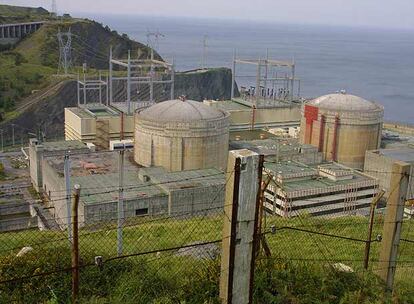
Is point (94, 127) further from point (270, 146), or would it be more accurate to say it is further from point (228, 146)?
point (270, 146)

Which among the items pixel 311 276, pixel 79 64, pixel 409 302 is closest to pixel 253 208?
pixel 311 276

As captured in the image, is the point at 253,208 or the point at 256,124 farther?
the point at 256,124

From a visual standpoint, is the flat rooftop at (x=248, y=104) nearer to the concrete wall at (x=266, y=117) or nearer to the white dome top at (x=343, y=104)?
the concrete wall at (x=266, y=117)

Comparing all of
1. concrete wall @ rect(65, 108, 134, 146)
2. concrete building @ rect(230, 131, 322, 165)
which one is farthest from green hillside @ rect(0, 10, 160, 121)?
concrete building @ rect(230, 131, 322, 165)

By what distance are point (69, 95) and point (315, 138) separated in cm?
1902

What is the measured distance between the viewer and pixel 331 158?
22844mm

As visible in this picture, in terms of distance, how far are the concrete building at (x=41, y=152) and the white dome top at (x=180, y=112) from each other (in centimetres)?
330

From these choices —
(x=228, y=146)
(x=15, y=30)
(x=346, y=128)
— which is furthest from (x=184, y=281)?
(x=15, y=30)

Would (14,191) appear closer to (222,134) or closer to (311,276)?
(222,134)

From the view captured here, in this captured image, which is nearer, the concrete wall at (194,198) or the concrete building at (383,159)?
the concrete wall at (194,198)

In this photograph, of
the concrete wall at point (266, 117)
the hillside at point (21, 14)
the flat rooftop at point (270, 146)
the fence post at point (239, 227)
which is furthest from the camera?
the hillside at point (21, 14)

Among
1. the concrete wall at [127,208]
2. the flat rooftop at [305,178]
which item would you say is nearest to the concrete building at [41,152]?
the concrete wall at [127,208]

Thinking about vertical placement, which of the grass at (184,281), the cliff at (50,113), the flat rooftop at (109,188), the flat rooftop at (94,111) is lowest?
the cliff at (50,113)

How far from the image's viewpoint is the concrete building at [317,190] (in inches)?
660
